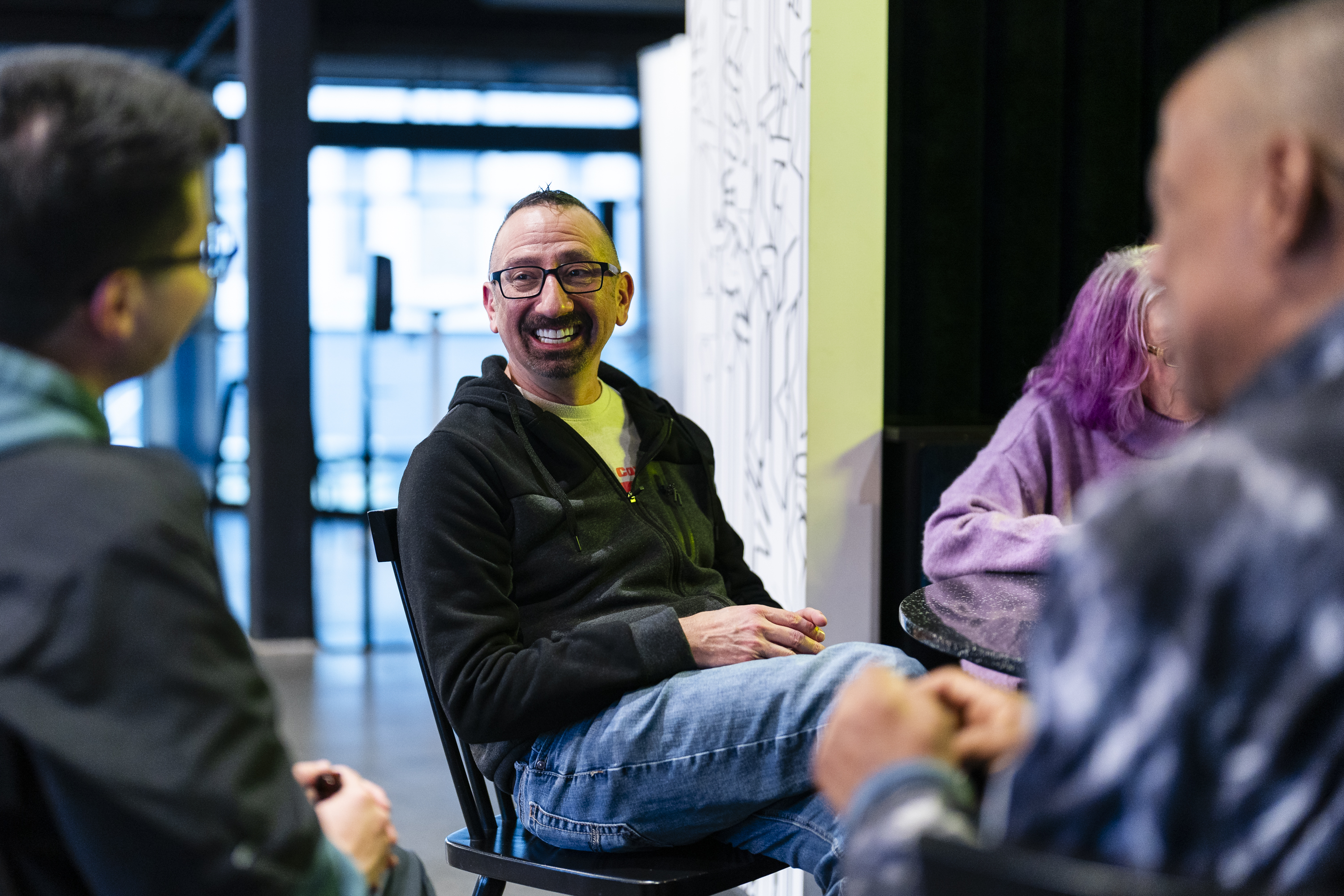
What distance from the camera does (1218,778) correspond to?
0.63 m

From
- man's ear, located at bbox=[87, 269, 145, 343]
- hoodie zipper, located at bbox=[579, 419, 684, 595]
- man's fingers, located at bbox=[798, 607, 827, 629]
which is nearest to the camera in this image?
man's ear, located at bbox=[87, 269, 145, 343]

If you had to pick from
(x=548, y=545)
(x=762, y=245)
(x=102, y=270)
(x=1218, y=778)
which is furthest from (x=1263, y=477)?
(x=762, y=245)

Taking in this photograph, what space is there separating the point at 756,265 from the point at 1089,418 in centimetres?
104

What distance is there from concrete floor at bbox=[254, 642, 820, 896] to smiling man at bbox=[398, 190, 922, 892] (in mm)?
1030

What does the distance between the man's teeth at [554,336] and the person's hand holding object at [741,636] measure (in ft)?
1.62

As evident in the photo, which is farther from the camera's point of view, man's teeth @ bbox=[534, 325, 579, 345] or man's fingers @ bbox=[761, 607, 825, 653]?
man's teeth @ bbox=[534, 325, 579, 345]

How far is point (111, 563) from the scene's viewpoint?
805mm

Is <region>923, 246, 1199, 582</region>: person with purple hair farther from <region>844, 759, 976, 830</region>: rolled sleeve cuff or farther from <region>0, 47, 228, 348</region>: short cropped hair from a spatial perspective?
<region>0, 47, 228, 348</region>: short cropped hair

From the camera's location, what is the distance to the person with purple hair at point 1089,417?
221 cm

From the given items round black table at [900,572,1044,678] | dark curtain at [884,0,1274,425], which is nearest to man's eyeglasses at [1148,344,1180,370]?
round black table at [900,572,1044,678]

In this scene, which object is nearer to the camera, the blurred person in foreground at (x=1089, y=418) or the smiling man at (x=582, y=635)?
the smiling man at (x=582, y=635)

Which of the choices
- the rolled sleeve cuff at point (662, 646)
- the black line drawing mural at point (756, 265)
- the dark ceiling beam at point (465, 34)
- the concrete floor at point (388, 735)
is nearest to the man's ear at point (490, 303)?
the rolled sleeve cuff at point (662, 646)

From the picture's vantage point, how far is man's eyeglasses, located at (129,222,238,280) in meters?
0.93

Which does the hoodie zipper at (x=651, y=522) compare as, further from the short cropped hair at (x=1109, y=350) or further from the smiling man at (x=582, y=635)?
the short cropped hair at (x=1109, y=350)
